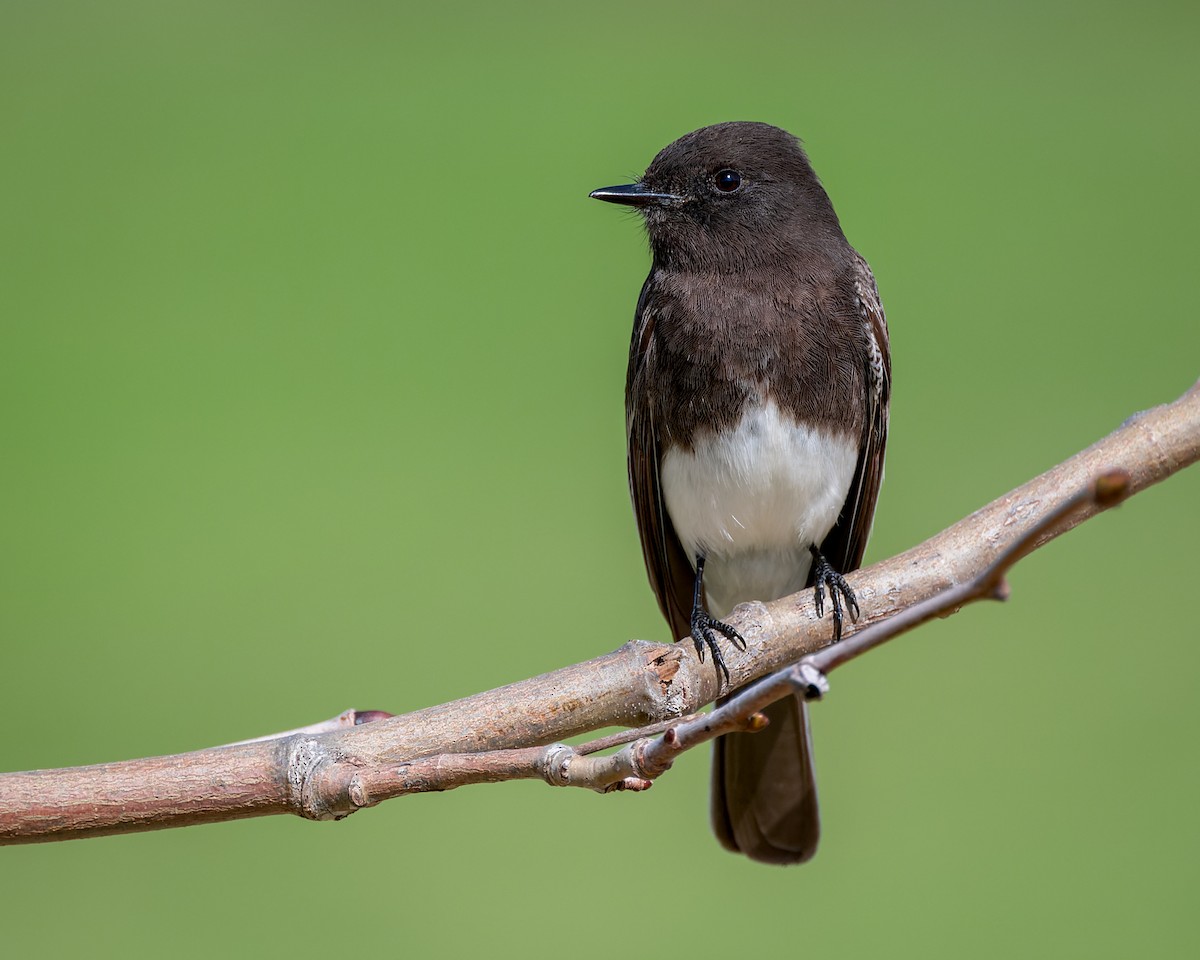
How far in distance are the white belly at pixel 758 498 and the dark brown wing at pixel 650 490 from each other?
4 cm

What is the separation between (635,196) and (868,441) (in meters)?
0.73

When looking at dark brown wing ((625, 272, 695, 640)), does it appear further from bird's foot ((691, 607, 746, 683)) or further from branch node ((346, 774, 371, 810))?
branch node ((346, 774, 371, 810))

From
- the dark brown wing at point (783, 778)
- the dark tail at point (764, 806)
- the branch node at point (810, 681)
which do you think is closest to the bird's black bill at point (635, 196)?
the dark brown wing at point (783, 778)

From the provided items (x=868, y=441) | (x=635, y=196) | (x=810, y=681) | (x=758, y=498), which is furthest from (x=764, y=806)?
(x=810, y=681)

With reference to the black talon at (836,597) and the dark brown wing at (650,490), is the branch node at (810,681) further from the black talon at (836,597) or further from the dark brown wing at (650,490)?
the dark brown wing at (650,490)

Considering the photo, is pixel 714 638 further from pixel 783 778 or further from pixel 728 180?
pixel 728 180

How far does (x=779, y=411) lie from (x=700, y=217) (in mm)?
481

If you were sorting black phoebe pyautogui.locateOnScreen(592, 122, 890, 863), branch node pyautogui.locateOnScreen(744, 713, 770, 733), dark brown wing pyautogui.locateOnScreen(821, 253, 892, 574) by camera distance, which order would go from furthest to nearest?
1. dark brown wing pyautogui.locateOnScreen(821, 253, 892, 574)
2. black phoebe pyautogui.locateOnScreen(592, 122, 890, 863)
3. branch node pyautogui.locateOnScreen(744, 713, 770, 733)

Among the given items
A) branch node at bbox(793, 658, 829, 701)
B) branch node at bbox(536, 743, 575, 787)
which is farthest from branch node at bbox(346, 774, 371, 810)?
branch node at bbox(793, 658, 829, 701)

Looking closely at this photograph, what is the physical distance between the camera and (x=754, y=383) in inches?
104

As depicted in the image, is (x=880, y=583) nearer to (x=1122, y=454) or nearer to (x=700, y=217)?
(x=1122, y=454)

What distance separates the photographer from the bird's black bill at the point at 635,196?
2805 millimetres

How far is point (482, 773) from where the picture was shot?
1.54 m

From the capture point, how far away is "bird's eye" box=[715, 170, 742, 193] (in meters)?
2.84
